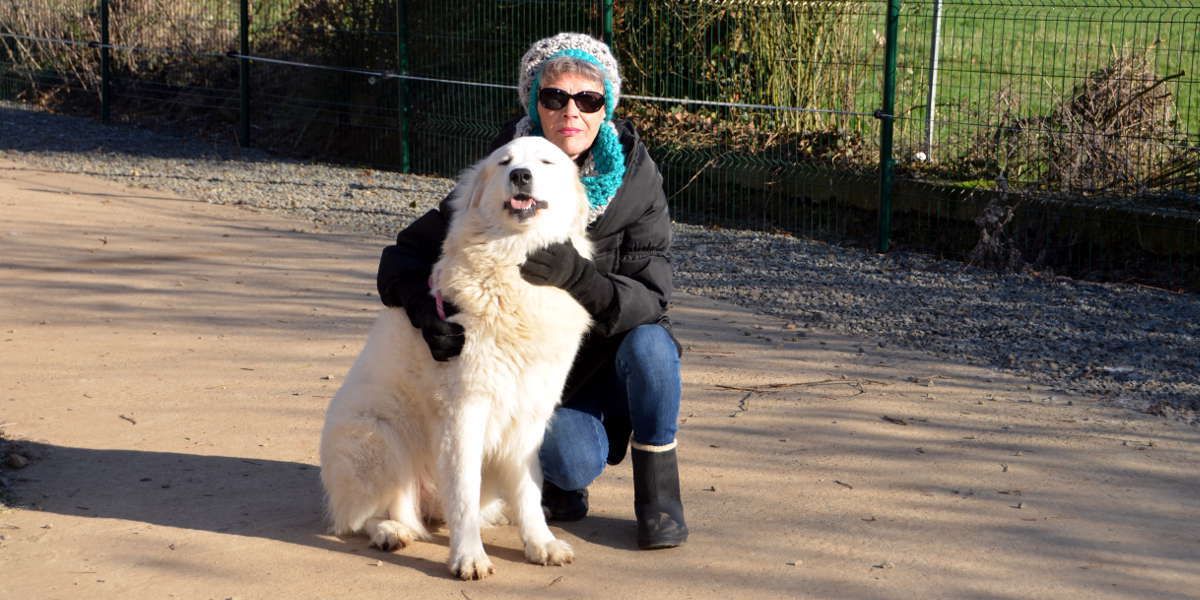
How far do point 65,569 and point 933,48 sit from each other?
771cm

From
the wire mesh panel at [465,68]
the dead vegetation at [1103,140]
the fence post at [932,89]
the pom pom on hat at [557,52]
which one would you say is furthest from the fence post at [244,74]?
the pom pom on hat at [557,52]

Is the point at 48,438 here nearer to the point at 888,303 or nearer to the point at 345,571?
the point at 345,571

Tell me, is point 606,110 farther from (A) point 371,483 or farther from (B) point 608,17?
(B) point 608,17

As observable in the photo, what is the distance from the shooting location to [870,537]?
400 cm

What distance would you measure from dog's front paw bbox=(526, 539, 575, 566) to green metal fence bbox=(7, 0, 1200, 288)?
18.9 ft

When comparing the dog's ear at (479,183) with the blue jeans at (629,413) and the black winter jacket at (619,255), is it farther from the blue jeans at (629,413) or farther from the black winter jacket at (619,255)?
the blue jeans at (629,413)

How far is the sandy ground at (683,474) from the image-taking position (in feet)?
12.0

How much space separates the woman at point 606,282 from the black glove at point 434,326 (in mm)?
73

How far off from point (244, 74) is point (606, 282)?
11.5m

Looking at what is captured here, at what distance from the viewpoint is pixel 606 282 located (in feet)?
12.5

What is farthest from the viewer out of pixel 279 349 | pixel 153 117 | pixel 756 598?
pixel 153 117

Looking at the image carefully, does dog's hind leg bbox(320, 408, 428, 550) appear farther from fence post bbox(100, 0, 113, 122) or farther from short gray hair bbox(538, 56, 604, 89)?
fence post bbox(100, 0, 113, 122)

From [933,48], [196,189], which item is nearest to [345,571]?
[933,48]

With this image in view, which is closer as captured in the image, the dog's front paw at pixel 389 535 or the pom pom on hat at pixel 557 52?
the dog's front paw at pixel 389 535
